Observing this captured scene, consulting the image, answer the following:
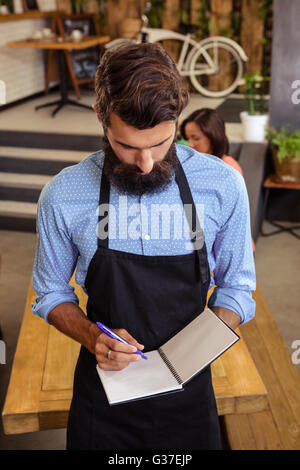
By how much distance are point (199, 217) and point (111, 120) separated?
1.14 feet

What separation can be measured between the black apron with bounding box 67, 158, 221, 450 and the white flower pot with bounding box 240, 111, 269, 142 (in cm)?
369

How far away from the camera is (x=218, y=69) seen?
7434 millimetres

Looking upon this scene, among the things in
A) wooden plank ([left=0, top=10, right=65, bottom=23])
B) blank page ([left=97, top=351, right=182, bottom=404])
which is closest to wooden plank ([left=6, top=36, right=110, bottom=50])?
wooden plank ([left=0, top=10, right=65, bottom=23])

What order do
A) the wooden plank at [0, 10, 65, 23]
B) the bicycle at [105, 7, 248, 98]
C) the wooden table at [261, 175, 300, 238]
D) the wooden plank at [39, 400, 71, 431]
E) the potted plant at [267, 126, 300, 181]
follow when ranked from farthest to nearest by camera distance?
the bicycle at [105, 7, 248, 98]
the wooden plank at [0, 10, 65, 23]
the wooden table at [261, 175, 300, 238]
the potted plant at [267, 126, 300, 181]
the wooden plank at [39, 400, 71, 431]

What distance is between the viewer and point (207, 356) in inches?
50.9

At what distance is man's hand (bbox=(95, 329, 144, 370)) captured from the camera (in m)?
1.22

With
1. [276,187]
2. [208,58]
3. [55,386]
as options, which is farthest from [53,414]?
[208,58]

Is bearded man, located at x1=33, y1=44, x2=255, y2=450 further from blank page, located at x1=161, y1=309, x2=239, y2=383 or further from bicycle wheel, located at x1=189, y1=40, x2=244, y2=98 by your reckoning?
bicycle wheel, located at x1=189, y1=40, x2=244, y2=98

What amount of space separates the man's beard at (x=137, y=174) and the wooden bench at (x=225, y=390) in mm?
931

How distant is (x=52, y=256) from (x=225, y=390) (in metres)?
0.91

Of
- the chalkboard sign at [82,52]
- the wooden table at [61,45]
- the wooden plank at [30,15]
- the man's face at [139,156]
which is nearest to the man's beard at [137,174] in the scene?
the man's face at [139,156]

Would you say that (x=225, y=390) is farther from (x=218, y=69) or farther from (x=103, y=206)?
(x=218, y=69)

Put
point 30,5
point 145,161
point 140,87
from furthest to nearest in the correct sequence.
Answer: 1. point 30,5
2. point 145,161
3. point 140,87

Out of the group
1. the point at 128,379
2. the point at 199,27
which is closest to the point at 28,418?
the point at 128,379
